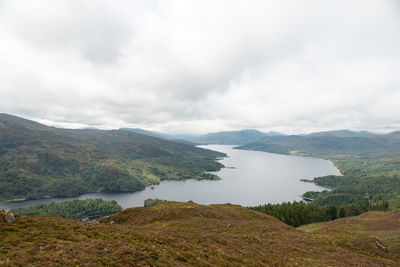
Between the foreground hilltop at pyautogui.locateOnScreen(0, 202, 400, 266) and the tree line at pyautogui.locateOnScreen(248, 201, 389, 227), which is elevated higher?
the foreground hilltop at pyautogui.locateOnScreen(0, 202, 400, 266)

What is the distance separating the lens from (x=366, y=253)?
111 feet

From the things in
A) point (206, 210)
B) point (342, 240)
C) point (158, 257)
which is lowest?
point (206, 210)

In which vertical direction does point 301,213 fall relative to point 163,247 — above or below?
below

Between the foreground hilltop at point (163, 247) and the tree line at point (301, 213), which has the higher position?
the foreground hilltop at point (163, 247)

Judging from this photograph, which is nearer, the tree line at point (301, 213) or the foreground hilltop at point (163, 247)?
the foreground hilltop at point (163, 247)

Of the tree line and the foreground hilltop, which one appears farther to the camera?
the tree line

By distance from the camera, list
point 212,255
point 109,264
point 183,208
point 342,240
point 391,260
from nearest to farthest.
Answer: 1. point 109,264
2. point 212,255
3. point 391,260
4. point 342,240
5. point 183,208

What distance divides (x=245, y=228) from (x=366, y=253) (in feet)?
75.3

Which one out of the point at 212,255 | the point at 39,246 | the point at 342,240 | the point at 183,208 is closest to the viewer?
the point at 39,246

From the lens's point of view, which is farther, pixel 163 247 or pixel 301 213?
pixel 301 213

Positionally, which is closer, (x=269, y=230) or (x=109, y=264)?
(x=109, y=264)

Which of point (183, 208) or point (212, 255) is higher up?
point (212, 255)

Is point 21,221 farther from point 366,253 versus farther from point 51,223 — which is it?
point 366,253

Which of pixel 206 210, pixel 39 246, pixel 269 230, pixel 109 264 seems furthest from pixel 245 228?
pixel 39 246
